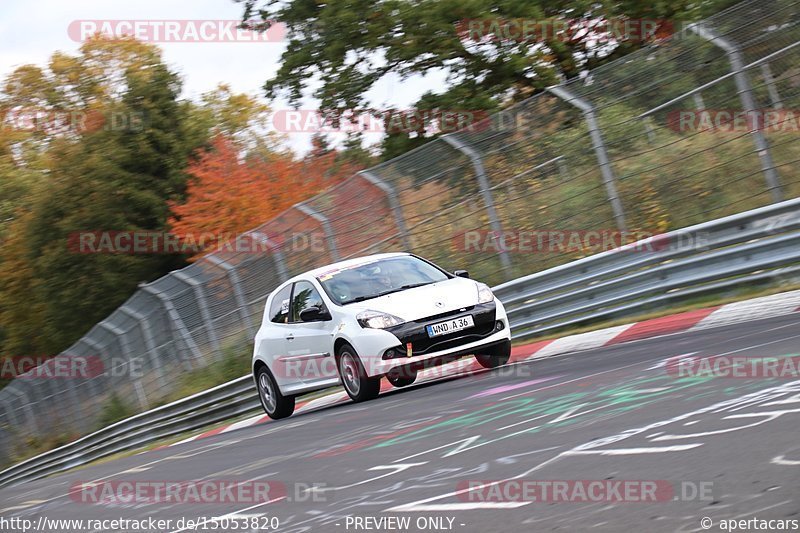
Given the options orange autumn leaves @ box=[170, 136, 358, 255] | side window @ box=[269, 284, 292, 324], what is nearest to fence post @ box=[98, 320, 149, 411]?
side window @ box=[269, 284, 292, 324]

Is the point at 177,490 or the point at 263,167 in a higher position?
→ the point at 263,167

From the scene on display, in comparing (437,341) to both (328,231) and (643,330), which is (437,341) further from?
(328,231)

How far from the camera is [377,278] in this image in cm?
1267

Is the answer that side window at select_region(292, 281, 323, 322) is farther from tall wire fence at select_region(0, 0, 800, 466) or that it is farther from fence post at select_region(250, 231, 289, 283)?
fence post at select_region(250, 231, 289, 283)

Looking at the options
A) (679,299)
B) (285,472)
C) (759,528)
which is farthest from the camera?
(679,299)

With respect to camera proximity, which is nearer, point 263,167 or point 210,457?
point 210,457

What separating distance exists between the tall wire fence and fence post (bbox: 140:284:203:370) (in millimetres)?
281

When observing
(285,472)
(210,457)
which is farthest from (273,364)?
(285,472)

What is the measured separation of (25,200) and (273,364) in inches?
1950

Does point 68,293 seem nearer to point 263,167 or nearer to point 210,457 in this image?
point 263,167

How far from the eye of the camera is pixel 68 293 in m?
44.8

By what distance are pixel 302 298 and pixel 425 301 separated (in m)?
2.05

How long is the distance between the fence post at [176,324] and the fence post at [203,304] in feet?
1.67

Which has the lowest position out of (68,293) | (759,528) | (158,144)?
(759,528)
